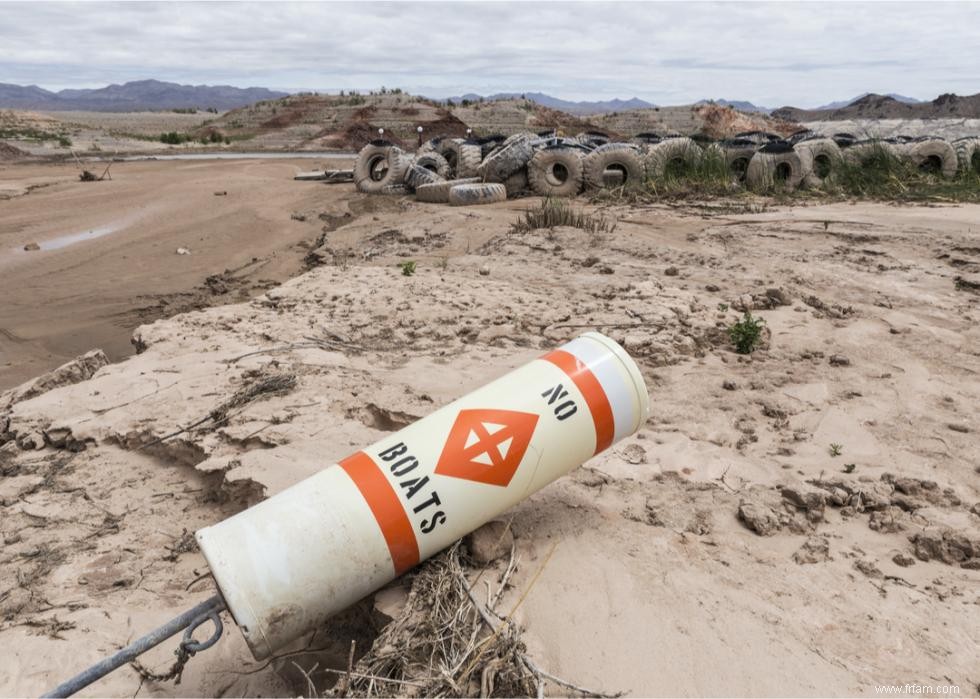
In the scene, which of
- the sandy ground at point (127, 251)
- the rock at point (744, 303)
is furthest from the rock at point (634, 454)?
the sandy ground at point (127, 251)

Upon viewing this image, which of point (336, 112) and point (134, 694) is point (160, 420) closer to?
point (134, 694)

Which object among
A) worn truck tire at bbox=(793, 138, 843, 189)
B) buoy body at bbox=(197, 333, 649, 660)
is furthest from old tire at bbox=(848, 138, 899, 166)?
buoy body at bbox=(197, 333, 649, 660)

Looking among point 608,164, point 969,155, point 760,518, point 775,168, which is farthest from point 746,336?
point 969,155

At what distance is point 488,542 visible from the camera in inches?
97.0

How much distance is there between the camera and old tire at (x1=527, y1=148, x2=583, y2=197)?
11297 millimetres

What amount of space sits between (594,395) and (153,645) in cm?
168

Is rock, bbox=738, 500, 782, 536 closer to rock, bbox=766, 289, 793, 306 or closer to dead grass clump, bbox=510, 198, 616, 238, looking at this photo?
rock, bbox=766, 289, 793, 306

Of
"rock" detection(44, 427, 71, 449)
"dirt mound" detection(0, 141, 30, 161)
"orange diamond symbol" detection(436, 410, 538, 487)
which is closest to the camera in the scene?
"orange diamond symbol" detection(436, 410, 538, 487)

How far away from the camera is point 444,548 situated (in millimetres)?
2355

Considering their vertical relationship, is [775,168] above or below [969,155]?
below

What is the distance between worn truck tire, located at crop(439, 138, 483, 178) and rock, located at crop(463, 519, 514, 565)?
10965 millimetres

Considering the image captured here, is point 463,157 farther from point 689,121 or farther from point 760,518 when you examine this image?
point 689,121

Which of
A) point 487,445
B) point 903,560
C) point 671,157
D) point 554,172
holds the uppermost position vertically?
point 671,157

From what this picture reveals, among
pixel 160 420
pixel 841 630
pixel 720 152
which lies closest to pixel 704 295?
pixel 841 630
